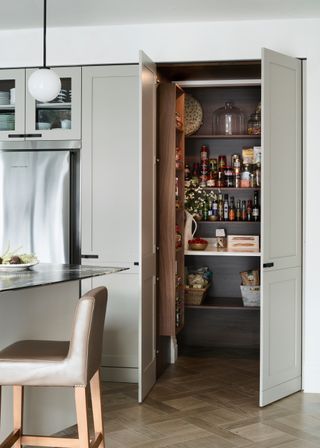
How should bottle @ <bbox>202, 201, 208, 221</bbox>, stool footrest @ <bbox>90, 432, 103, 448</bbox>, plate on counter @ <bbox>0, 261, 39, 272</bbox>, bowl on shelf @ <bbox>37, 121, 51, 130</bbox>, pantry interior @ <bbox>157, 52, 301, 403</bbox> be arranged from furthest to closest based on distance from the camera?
bottle @ <bbox>202, 201, 208, 221</bbox>, pantry interior @ <bbox>157, 52, 301, 403</bbox>, bowl on shelf @ <bbox>37, 121, 51, 130</bbox>, plate on counter @ <bbox>0, 261, 39, 272</bbox>, stool footrest @ <bbox>90, 432, 103, 448</bbox>

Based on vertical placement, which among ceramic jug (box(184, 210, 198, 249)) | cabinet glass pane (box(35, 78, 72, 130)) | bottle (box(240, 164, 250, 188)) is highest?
cabinet glass pane (box(35, 78, 72, 130))

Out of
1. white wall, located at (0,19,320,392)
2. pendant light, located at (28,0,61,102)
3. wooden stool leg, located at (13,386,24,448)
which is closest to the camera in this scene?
wooden stool leg, located at (13,386,24,448)

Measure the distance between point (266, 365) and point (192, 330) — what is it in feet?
6.04

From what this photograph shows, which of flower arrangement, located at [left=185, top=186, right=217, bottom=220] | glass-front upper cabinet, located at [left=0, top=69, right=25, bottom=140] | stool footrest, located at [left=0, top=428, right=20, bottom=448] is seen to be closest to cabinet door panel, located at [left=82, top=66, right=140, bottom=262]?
glass-front upper cabinet, located at [left=0, top=69, right=25, bottom=140]

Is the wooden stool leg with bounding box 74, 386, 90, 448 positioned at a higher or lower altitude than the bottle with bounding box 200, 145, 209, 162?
lower

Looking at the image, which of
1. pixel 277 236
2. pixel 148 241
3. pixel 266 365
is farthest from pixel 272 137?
pixel 266 365

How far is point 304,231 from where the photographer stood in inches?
182

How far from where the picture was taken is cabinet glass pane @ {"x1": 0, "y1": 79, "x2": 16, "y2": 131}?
491cm

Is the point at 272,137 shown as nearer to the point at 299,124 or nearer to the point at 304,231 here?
the point at 299,124

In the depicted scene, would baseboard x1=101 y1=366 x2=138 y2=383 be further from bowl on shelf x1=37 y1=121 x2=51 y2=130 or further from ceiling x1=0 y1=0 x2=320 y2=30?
ceiling x1=0 y1=0 x2=320 y2=30

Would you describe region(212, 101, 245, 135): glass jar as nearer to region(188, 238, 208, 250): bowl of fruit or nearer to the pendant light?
region(188, 238, 208, 250): bowl of fruit

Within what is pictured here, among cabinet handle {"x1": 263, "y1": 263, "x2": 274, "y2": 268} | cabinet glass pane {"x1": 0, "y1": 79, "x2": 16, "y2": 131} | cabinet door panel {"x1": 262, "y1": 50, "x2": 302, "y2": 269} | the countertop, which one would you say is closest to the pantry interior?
cabinet door panel {"x1": 262, "y1": 50, "x2": 302, "y2": 269}

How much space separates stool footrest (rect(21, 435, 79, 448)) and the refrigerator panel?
1837 millimetres

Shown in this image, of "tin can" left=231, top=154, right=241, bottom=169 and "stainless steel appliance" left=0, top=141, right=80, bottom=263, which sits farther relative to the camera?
"tin can" left=231, top=154, right=241, bottom=169
